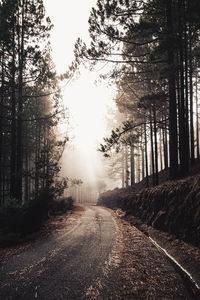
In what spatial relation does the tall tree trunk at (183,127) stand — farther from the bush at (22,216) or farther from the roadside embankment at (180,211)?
the bush at (22,216)

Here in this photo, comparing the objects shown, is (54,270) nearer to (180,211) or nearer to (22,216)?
(180,211)

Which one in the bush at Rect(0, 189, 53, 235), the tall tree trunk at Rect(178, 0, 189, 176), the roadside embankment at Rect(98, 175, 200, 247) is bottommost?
the bush at Rect(0, 189, 53, 235)

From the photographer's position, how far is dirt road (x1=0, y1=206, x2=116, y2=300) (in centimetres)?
284

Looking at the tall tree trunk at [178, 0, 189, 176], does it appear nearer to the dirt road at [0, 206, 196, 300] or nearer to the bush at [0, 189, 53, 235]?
the dirt road at [0, 206, 196, 300]

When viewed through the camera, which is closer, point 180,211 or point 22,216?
point 180,211

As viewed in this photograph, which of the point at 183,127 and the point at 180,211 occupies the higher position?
the point at 183,127

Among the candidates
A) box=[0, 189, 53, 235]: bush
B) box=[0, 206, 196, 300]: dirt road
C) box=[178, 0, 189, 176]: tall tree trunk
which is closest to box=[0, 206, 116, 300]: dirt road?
box=[0, 206, 196, 300]: dirt road

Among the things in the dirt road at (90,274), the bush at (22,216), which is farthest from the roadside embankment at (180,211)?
the bush at (22,216)

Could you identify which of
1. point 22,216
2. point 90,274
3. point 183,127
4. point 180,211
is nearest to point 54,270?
point 90,274

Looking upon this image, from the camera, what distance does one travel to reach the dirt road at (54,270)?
112 inches

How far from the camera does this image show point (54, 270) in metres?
3.62

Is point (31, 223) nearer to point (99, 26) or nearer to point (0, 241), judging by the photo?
point (0, 241)

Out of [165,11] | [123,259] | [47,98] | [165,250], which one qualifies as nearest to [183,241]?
[165,250]

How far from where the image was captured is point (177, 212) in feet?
19.2
